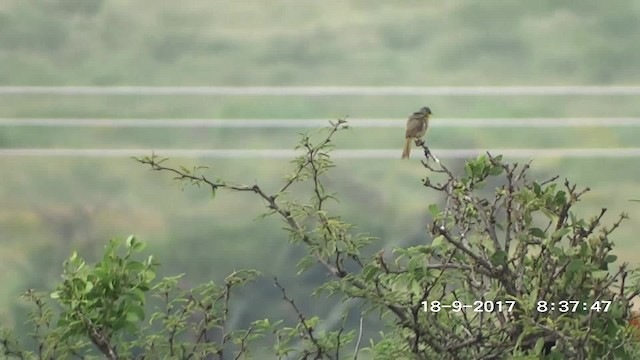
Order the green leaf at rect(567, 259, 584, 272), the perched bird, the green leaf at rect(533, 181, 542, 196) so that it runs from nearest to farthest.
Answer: the green leaf at rect(567, 259, 584, 272) → the green leaf at rect(533, 181, 542, 196) → the perched bird

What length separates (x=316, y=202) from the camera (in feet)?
4.37

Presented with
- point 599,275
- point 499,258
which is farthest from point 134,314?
point 599,275

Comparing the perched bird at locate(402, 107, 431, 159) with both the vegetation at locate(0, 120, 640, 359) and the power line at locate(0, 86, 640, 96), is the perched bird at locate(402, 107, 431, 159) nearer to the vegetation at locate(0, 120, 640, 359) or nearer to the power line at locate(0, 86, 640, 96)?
the power line at locate(0, 86, 640, 96)

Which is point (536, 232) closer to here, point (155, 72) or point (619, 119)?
point (619, 119)

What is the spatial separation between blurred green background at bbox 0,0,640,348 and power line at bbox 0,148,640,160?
0.5 inches

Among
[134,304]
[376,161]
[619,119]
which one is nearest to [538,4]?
[619,119]

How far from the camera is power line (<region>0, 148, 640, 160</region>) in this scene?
210cm

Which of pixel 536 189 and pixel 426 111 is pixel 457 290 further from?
pixel 426 111

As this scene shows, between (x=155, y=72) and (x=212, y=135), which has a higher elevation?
(x=155, y=72)

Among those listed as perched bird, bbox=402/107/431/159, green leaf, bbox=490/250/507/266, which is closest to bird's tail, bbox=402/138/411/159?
perched bird, bbox=402/107/431/159

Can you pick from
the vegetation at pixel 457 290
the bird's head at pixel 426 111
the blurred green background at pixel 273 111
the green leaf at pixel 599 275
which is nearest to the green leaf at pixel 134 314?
the vegetation at pixel 457 290

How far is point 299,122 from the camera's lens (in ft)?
6.97

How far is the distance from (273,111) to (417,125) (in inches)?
14.5

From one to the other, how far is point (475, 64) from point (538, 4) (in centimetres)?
22
